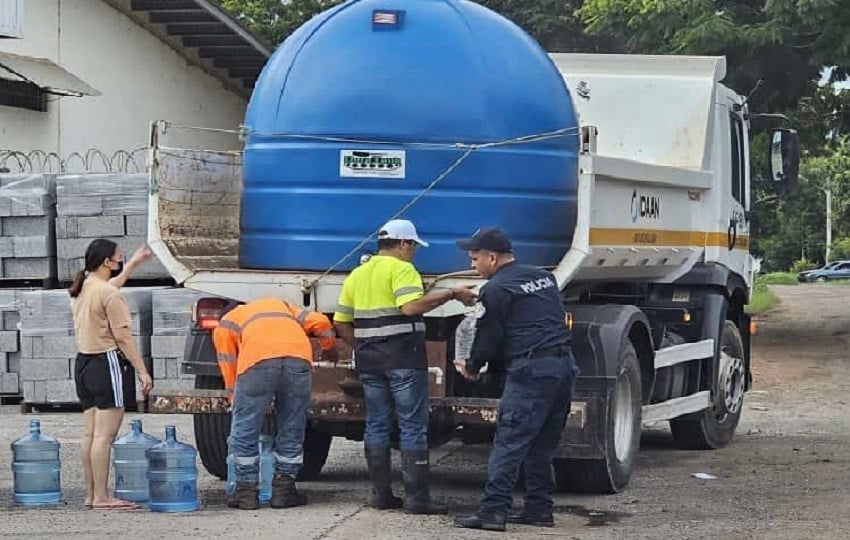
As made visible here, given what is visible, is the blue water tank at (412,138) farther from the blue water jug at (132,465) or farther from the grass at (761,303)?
the grass at (761,303)

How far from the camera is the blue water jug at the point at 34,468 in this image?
9805 millimetres

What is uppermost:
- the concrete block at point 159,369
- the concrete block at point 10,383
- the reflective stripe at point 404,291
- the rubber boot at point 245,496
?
the reflective stripe at point 404,291

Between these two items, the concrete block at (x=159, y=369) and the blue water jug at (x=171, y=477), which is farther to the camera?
the concrete block at (x=159, y=369)

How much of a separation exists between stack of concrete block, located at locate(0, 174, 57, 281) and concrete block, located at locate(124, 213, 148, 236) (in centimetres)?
94

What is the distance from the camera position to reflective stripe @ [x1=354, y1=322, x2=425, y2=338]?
933 centimetres

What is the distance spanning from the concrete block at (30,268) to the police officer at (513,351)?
27.5ft

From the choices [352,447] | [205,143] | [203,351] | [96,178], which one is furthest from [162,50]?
[203,351]

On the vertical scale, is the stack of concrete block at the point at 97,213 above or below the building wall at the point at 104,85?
below

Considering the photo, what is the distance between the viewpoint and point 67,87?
20859 millimetres

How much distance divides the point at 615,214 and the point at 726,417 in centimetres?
388

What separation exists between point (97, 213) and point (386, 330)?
7.32 meters

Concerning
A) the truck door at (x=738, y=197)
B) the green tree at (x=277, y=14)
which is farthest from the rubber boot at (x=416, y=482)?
the green tree at (x=277, y=14)

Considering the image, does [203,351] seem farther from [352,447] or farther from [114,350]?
[352,447]

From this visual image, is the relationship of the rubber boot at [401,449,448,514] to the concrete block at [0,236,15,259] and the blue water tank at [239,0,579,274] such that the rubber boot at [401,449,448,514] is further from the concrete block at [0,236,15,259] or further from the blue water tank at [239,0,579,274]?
the concrete block at [0,236,15,259]
